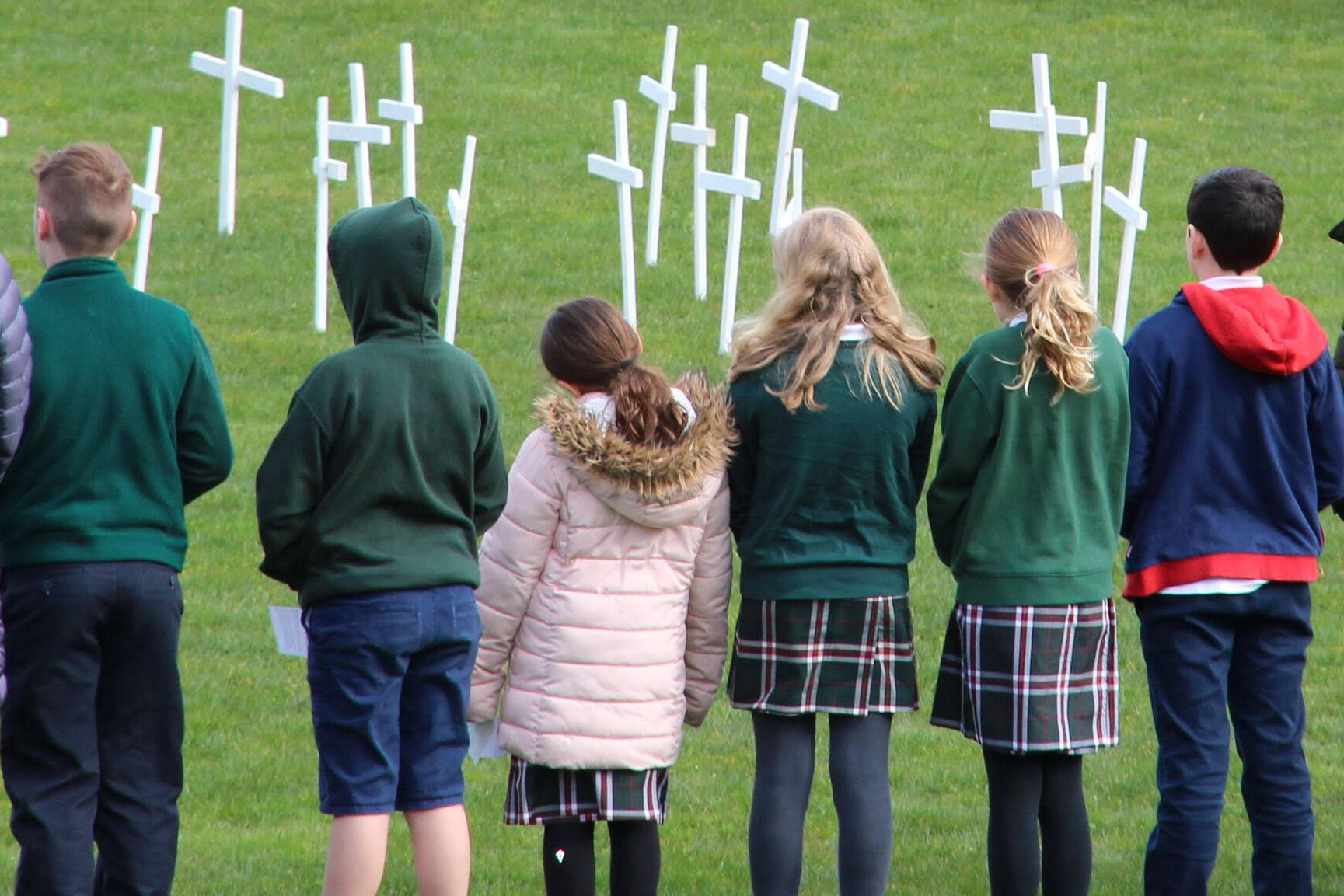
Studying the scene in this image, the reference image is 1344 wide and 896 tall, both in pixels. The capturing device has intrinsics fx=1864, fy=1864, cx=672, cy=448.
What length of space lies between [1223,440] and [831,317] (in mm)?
907

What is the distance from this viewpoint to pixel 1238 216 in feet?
13.4

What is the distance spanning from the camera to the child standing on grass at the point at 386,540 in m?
3.76

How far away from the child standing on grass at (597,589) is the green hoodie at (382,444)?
0.17 meters

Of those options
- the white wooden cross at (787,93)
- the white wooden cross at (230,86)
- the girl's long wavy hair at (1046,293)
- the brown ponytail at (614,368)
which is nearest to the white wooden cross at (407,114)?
the white wooden cross at (230,86)

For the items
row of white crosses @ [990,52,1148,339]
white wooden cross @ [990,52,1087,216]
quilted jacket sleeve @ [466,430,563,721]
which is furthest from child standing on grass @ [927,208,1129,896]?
white wooden cross @ [990,52,1087,216]

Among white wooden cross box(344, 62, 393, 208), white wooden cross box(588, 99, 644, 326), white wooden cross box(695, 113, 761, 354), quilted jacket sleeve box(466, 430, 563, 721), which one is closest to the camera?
quilted jacket sleeve box(466, 430, 563, 721)

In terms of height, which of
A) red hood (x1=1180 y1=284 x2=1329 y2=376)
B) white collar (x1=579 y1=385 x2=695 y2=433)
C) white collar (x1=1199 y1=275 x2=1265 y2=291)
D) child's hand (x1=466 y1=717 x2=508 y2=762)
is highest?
white collar (x1=1199 y1=275 x2=1265 y2=291)

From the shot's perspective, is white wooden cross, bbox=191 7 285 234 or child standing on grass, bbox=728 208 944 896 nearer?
child standing on grass, bbox=728 208 944 896

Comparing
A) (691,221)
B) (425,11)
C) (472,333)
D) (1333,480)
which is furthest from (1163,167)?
(1333,480)

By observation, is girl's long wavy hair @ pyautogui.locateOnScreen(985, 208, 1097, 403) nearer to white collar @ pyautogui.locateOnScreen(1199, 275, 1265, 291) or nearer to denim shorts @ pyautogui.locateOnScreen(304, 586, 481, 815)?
white collar @ pyautogui.locateOnScreen(1199, 275, 1265, 291)

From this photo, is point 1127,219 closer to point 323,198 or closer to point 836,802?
point 323,198

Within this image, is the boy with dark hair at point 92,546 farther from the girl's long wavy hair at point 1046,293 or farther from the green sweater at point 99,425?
the girl's long wavy hair at point 1046,293

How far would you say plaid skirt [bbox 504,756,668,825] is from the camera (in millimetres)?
3977

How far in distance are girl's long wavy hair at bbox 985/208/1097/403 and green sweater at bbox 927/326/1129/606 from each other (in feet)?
0.12
